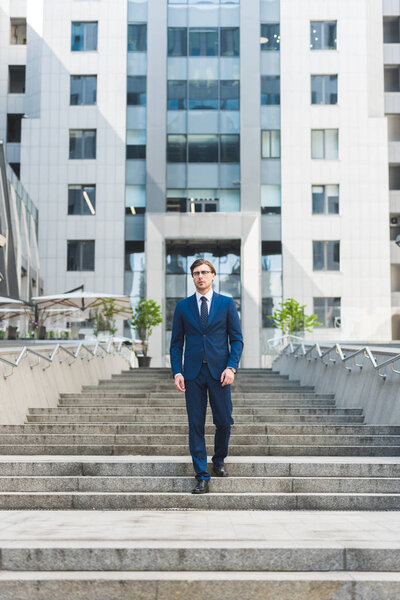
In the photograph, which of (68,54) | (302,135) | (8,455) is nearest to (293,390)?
(8,455)

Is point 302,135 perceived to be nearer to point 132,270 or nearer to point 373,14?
point 373,14

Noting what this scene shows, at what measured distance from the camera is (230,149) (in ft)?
126

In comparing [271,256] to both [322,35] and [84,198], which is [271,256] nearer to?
[84,198]

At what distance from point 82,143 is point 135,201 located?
170 inches

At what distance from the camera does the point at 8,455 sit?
8297 millimetres

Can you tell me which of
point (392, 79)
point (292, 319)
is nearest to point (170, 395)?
point (292, 319)

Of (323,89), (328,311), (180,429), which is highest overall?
(323,89)

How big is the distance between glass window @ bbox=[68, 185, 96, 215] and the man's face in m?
32.4

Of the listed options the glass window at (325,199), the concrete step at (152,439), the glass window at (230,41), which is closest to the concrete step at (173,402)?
the concrete step at (152,439)

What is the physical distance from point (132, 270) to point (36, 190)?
6744 millimetres

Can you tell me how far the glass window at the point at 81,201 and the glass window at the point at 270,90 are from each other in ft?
33.9

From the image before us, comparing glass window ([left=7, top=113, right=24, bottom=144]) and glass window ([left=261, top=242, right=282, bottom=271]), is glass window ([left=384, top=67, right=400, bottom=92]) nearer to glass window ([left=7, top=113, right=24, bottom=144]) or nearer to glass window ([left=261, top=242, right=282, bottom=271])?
glass window ([left=261, top=242, right=282, bottom=271])

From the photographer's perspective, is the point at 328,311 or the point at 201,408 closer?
the point at 201,408

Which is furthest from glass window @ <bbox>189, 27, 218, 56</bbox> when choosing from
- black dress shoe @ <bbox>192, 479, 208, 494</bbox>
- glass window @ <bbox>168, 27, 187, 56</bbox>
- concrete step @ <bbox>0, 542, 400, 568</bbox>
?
concrete step @ <bbox>0, 542, 400, 568</bbox>
